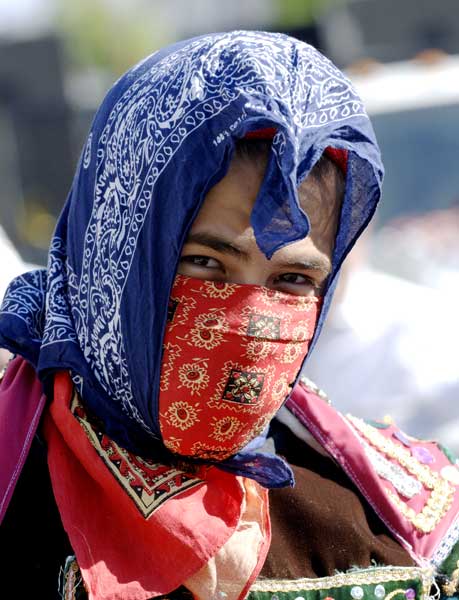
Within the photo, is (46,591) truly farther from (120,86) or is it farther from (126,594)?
(120,86)

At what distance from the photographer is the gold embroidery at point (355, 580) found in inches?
82.4

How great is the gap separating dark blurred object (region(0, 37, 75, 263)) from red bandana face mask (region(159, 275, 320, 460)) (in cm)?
1031

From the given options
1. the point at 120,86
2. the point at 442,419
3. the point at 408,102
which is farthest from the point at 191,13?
the point at 120,86

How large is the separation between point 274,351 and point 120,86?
605 mm

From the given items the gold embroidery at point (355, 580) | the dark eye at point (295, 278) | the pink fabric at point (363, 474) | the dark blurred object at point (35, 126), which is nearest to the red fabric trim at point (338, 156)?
the dark eye at point (295, 278)

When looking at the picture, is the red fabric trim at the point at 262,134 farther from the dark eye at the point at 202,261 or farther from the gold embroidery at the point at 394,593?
the gold embroidery at the point at 394,593

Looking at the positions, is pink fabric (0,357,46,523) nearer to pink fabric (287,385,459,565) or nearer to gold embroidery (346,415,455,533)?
pink fabric (287,385,459,565)

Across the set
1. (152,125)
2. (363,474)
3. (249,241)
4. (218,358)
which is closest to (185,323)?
→ (218,358)

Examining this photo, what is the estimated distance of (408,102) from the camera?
20.3 feet

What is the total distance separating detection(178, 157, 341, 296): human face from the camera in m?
1.88

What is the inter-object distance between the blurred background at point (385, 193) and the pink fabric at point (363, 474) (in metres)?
1.07

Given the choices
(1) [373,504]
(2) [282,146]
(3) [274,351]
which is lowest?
(1) [373,504]

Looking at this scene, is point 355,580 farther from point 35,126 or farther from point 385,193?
point 35,126

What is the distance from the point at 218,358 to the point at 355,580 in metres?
0.59
